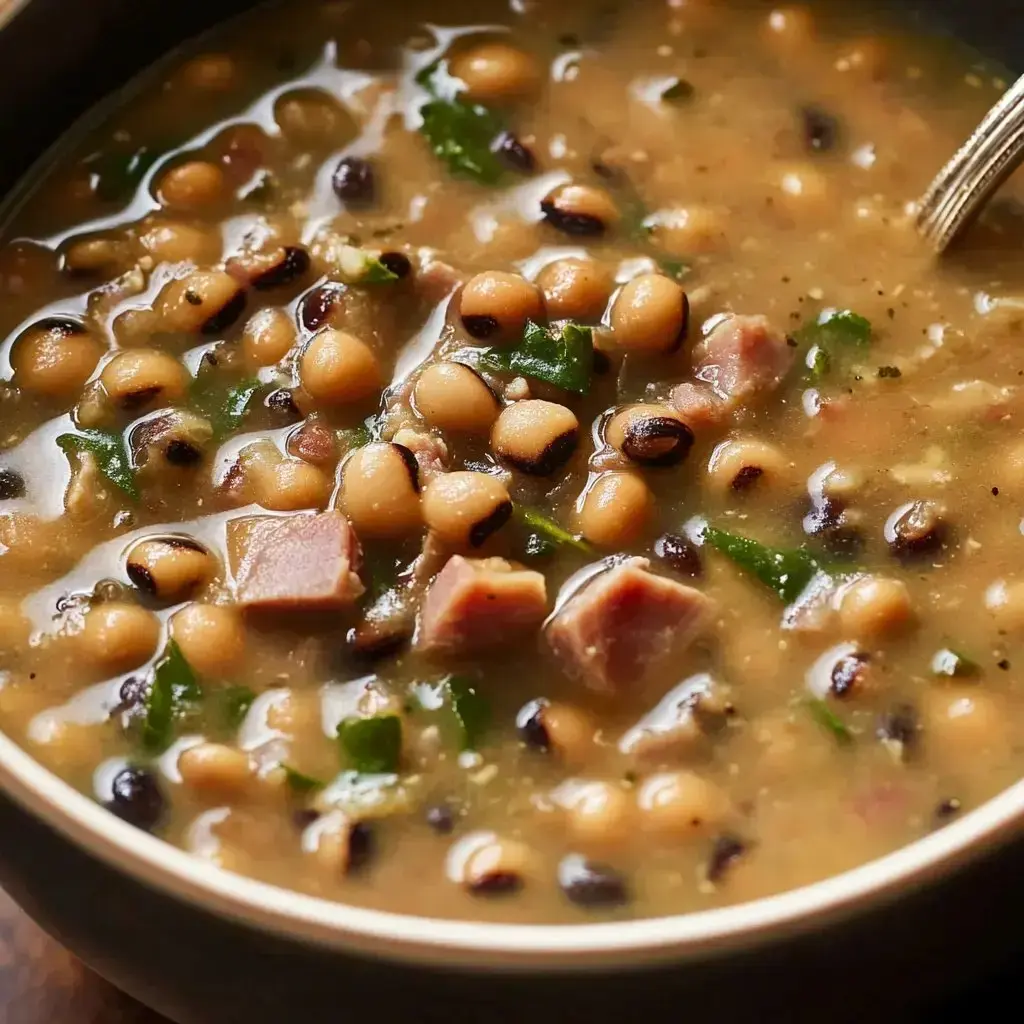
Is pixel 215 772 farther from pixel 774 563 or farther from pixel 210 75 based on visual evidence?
pixel 210 75

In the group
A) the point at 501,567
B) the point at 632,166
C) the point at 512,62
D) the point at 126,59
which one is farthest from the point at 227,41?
the point at 501,567

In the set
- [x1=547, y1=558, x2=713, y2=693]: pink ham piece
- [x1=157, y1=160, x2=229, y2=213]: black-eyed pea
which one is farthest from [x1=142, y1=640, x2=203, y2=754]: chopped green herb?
[x1=157, y1=160, x2=229, y2=213]: black-eyed pea

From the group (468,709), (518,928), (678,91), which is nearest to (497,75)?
(678,91)

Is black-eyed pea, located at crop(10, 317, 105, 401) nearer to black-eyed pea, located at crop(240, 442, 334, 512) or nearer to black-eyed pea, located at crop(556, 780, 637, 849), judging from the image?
black-eyed pea, located at crop(240, 442, 334, 512)

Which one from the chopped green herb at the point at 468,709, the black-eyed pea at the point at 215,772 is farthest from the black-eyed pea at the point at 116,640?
the chopped green herb at the point at 468,709

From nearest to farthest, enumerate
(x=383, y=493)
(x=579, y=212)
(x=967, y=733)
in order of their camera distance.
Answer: (x=967, y=733) < (x=383, y=493) < (x=579, y=212)

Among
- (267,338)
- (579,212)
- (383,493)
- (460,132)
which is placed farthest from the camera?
(460,132)

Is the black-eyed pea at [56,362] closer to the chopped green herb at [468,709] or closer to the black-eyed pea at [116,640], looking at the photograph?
the black-eyed pea at [116,640]

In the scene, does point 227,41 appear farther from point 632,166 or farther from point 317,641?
point 317,641
